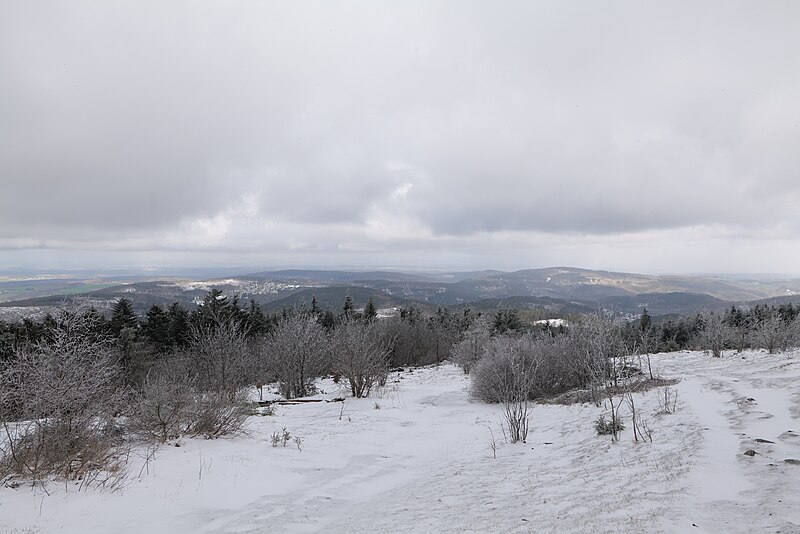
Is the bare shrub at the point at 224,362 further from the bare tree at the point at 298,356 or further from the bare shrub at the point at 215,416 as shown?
the bare shrub at the point at 215,416

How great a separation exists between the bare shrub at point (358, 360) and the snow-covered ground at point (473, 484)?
6.29 meters

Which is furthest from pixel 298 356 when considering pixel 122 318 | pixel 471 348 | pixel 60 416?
pixel 122 318

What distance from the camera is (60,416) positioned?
664cm

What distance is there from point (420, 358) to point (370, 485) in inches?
1673

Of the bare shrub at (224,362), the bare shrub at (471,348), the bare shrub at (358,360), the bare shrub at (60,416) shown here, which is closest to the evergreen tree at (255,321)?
the bare shrub at (471,348)

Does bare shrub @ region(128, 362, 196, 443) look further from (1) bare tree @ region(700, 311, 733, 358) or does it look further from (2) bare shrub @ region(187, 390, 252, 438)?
(1) bare tree @ region(700, 311, 733, 358)

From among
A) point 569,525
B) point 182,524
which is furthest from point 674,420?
point 182,524

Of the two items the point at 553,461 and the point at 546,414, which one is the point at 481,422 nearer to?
the point at 546,414

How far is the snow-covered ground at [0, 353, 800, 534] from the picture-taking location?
4051mm

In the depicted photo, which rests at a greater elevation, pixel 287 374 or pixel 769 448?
pixel 769 448

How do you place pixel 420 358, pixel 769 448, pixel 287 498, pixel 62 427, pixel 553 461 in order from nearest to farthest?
pixel 769 448
pixel 287 498
pixel 62 427
pixel 553 461
pixel 420 358

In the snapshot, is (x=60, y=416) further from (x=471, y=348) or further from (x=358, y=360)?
(x=471, y=348)

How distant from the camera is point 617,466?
5840mm

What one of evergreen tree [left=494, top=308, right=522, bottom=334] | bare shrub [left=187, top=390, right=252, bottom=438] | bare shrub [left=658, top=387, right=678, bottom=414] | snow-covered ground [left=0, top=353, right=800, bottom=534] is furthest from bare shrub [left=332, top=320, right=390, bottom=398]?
evergreen tree [left=494, top=308, right=522, bottom=334]
